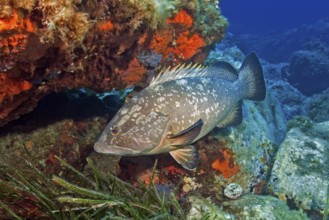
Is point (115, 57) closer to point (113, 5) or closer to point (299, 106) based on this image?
point (113, 5)

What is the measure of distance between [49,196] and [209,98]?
8.20ft

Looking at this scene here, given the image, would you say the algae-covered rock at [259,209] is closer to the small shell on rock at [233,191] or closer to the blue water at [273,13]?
the small shell on rock at [233,191]

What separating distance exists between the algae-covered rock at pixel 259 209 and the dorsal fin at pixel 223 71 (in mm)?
1882

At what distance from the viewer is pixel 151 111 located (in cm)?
389

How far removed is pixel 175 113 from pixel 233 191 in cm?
152

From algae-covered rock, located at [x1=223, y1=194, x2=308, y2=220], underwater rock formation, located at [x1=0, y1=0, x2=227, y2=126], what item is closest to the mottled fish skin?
underwater rock formation, located at [x1=0, y1=0, x2=227, y2=126]

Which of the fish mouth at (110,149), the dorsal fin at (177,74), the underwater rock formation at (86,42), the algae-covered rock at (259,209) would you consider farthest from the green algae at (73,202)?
the dorsal fin at (177,74)

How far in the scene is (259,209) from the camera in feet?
13.5

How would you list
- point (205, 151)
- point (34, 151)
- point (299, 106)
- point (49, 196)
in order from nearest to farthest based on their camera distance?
point (49, 196)
point (34, 151)
point (205, 151)
point (299, 106)

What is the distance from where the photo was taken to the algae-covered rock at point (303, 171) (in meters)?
5.31

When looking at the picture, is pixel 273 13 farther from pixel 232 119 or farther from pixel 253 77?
pixel 232 119

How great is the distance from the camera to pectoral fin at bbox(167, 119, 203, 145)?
12.4 feet

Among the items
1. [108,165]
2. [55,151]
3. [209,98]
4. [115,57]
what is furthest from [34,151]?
[209,98]

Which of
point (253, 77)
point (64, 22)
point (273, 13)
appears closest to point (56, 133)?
point (64, 22)
